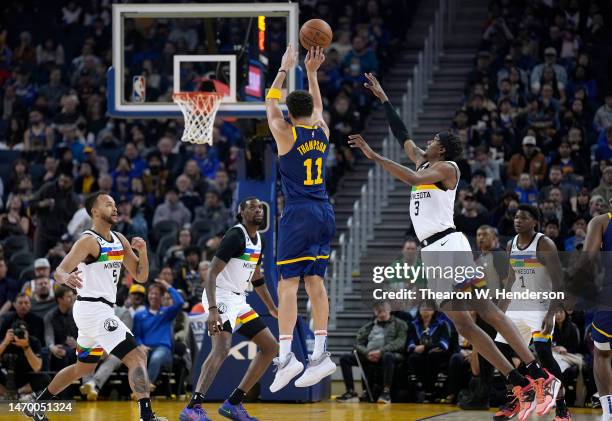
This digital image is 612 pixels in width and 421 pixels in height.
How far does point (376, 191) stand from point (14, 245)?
19.7ft

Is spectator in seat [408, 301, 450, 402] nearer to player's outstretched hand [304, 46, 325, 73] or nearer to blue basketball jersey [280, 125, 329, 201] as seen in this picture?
blue basketball jersey [280, 125, 329, 201]

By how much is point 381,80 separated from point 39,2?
8301 millimetres

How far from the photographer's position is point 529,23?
2155cm

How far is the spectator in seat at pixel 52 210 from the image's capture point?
63.0 feet

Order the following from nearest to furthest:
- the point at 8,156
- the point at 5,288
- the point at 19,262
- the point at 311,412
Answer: the point at 311,412 → the point at 5,288 → the point at 19,262 → the point at 8,156

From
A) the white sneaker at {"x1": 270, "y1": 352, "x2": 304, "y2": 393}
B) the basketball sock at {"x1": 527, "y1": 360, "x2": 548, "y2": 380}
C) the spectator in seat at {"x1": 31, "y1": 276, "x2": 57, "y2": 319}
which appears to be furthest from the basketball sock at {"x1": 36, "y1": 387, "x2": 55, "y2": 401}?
the spectator in seat at {"x1": 31, "y1": 276, "x2": 57, "y2": 319}

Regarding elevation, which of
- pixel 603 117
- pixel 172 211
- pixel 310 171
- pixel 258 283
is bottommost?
pixel 258 283

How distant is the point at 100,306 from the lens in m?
10.7

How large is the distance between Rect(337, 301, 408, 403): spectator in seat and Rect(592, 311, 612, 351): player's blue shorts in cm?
444

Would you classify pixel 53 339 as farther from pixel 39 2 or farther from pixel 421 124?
pixel 39 2

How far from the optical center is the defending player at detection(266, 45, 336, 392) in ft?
32.2

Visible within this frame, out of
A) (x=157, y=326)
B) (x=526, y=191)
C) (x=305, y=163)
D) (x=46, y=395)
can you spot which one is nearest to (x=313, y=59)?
(x=305, y=163)

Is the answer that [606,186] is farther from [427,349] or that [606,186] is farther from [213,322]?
[213,322]

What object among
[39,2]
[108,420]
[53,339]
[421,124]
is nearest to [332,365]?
[108,420]
